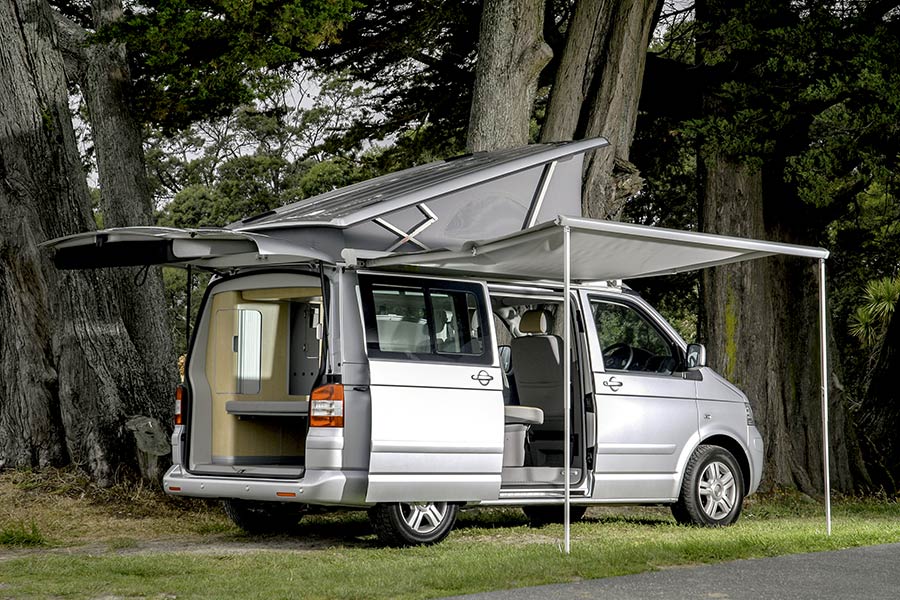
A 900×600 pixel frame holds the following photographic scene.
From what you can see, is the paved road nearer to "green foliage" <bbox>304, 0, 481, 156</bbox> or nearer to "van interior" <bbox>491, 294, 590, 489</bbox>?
"van interior" <bbox>491, 294, 590, 489</bbox>

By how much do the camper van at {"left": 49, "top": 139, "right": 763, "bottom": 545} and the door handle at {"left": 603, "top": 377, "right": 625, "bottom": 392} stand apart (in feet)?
0.06

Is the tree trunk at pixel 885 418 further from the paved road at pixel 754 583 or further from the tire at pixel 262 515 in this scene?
the tire at pixel 262 515

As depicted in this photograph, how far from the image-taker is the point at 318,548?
377 inches

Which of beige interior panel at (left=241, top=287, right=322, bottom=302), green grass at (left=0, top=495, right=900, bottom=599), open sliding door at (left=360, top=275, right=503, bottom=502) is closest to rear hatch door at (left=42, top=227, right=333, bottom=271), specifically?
beige interior panel at (left=241, top=287, right=322, bottom=302)

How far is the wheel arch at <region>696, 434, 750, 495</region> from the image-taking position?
11164 mm

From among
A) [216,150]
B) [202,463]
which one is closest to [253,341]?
[202,463]

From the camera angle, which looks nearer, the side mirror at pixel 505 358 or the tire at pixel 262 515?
the side mirror at pixel 505 358

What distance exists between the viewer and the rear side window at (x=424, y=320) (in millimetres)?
9062

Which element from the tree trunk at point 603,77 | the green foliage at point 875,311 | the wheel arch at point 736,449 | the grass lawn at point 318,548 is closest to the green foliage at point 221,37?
the tree trunk at point 603,77

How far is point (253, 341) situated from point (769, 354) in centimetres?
827

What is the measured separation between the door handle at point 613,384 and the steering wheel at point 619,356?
150 mm

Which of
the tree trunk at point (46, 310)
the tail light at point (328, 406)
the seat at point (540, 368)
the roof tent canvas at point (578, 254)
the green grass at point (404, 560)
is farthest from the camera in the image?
the tree trunk at point (46, 310)

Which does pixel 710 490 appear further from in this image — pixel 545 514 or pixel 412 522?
pixel 412 522

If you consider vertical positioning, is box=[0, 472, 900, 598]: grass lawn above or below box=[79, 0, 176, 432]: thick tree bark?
below
